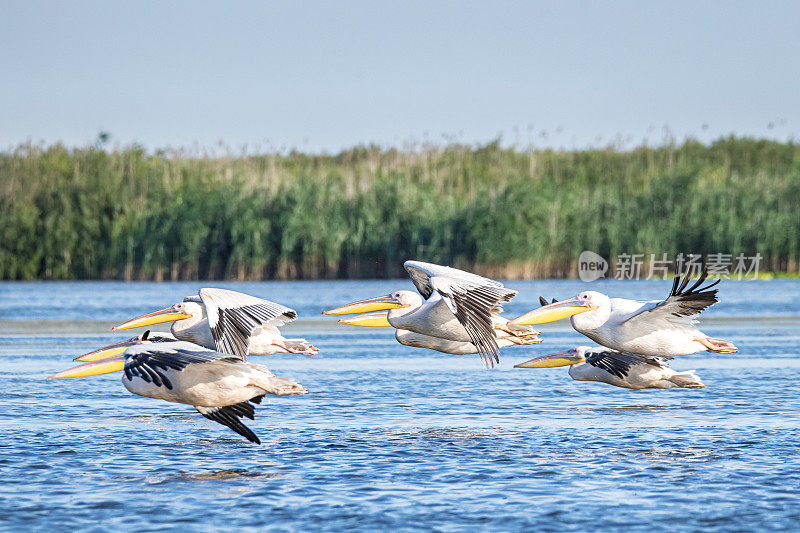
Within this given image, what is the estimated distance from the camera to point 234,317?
9.52 meters

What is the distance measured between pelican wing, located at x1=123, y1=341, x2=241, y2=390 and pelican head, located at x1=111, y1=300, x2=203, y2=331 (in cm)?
198

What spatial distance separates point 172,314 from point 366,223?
27085 mm

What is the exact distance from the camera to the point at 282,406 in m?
12.4

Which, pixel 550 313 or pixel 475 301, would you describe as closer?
pixel 475 301

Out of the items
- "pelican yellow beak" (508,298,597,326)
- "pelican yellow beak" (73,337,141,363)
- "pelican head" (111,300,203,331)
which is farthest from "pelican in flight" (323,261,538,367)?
"pelican yellow beak" (73,337,141,363)

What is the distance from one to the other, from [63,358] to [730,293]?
22.6 meters

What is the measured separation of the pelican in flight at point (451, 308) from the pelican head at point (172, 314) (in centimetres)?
120

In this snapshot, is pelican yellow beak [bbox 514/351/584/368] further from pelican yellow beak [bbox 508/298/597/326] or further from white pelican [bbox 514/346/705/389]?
pelican yellow beak [bbox 508/298/597/326]

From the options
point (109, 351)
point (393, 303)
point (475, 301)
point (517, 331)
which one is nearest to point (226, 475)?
point (109, 351)

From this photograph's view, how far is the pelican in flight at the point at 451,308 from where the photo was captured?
33.5 feet

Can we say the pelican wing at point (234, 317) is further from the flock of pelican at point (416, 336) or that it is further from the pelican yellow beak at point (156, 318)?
the pelican yellow beak at point (156, 318)

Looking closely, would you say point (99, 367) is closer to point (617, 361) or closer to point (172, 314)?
point (172, 314)

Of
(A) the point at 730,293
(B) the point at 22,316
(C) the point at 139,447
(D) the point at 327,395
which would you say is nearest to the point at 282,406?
(D) the point at 327,395

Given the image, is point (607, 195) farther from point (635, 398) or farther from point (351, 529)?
point (351, 529)
